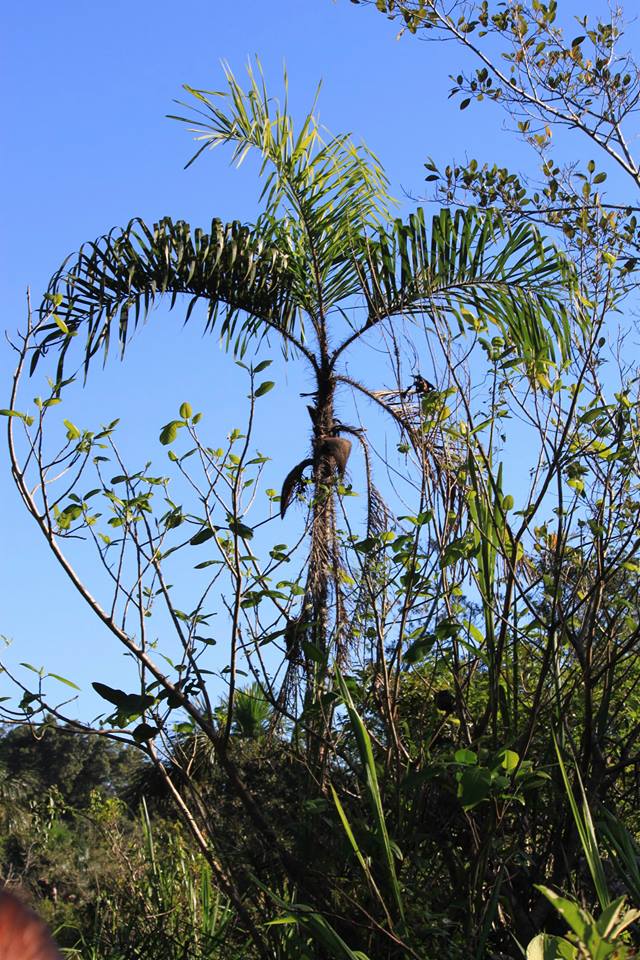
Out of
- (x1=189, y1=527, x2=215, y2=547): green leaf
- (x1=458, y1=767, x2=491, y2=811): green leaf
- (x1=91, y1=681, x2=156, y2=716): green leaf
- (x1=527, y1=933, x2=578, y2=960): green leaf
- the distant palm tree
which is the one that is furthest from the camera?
the distant palm tree

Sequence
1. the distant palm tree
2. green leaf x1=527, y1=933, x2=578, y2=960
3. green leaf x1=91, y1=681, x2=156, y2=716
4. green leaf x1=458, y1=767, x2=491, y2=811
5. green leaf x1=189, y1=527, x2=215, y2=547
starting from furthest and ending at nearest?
the distant palm tree, green leaf x1=189, y1=527, x2=215, y2=547, green leaf x1=91, y1=681, x2=156, y2=716, green leaf x1=458, y1=767, x2=491, y2=811, green leaf x1=527, y1=933, x2=578, y2=960

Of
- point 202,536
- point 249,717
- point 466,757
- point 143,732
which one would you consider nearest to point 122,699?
point 143,732

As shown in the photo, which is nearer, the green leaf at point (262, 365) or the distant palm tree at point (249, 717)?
the green leaf at point (262, 365)

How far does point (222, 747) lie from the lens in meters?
2.69

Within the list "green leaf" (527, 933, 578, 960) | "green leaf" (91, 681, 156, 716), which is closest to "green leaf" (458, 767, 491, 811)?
"green leaf" (527, 933, 578, 960)

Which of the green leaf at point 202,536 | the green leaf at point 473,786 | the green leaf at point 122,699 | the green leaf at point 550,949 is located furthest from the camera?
the green leaf at point 202,536

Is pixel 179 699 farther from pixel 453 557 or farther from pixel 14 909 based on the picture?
pixel 14 909

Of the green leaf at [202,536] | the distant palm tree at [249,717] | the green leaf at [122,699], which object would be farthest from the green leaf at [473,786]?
the distant palm tree at [249,717]

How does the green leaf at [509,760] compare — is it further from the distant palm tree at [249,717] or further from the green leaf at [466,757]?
the distant palm tree at [249,717]

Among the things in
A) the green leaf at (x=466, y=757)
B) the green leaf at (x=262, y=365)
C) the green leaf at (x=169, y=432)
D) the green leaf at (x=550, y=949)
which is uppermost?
the green leaf at (x=262, y=365)

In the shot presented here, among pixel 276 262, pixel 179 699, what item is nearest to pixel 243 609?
pixel 179 699

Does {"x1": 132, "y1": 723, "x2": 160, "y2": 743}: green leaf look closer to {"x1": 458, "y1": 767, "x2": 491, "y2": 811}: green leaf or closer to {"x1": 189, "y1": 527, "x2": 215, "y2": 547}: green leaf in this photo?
{"x1": 189, "y1": 527, "x2": 215, "y2": 547}: green leaf

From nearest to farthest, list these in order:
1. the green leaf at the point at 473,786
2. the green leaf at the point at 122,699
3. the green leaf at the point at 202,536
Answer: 1. the green leaf at the point at 473,786
2. the green leaf at the point at 122,699
3. the green leaf at the point at 202,536

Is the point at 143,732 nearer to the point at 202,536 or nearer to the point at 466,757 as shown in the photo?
the point at 202,536
